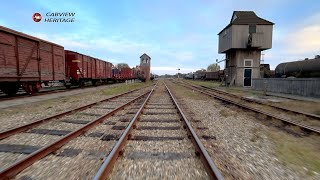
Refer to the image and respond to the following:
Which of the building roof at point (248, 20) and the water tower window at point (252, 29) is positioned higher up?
the building roof at point (248, 20)

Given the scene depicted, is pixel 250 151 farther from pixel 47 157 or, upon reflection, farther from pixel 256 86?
pixel 256 86

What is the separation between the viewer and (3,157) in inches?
163

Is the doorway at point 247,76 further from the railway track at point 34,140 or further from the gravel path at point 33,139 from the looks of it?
the gravel path at point 33,139

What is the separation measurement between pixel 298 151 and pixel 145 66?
52.5 metres

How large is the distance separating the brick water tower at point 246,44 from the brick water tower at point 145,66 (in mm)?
27937

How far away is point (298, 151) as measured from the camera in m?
4.89

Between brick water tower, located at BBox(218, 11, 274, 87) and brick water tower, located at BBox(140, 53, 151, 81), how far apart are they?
27.9 meters

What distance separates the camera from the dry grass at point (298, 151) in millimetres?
4137

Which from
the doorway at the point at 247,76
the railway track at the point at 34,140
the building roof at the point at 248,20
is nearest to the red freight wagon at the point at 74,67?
the railway track at the point at 34,140

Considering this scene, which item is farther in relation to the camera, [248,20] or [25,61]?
[248,20]

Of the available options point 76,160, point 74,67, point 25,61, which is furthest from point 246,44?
point 76,160

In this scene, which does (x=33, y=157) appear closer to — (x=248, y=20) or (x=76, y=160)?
(x=76, y=160)

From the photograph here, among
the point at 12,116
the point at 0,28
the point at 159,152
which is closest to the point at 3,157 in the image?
the point at 159,152

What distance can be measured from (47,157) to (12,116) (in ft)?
16.6
